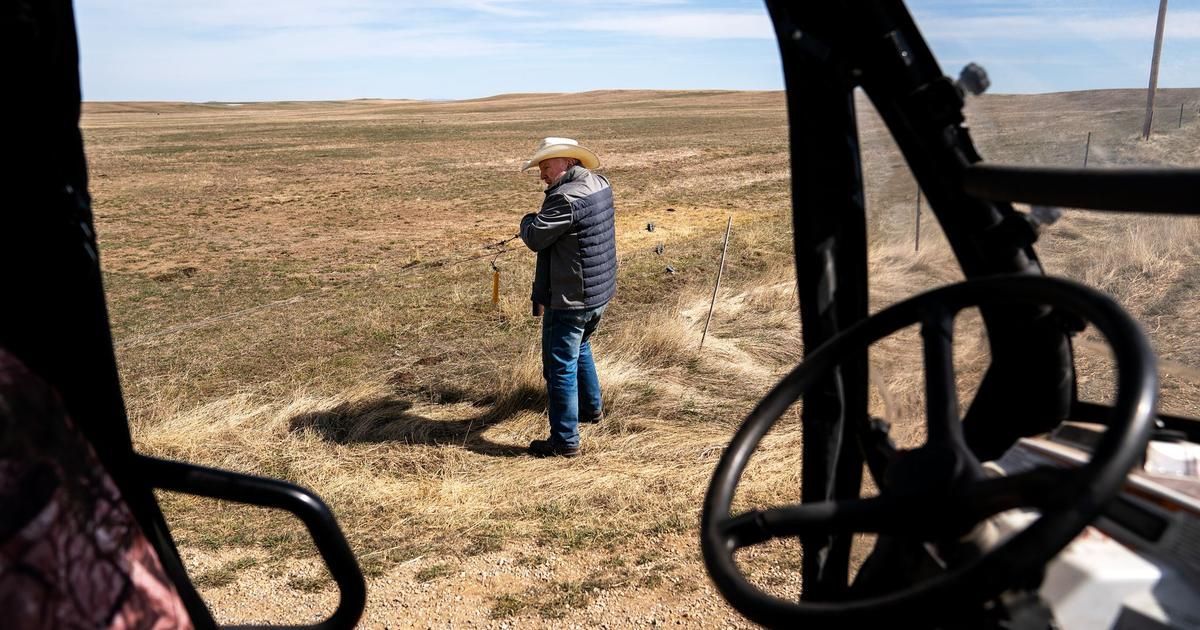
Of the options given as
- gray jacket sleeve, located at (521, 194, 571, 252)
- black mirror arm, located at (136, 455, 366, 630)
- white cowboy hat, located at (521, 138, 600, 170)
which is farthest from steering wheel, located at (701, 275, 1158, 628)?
white cowboy hat, located at (521, 138, 600, 170)

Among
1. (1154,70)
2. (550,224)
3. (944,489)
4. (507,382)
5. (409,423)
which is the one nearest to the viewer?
(944,489)

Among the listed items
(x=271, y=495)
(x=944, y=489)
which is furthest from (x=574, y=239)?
(x=944, y=489)

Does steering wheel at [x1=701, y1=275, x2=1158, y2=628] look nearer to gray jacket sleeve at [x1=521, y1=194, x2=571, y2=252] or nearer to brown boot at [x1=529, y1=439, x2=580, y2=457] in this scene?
gray jacket sleeve at [x1=521, y1=194, x2=571, y2=252]

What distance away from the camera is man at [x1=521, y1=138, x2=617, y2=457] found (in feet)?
18.6

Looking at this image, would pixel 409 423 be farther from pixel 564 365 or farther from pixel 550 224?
pixel 550 224

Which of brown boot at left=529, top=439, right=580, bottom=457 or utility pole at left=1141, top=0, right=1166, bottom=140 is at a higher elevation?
utility pole at left=1141, top=0, right=1166, bottom=140

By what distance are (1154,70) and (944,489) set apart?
1251 millimetres

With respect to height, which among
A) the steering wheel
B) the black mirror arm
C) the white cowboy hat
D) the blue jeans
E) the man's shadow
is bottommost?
the man's shadow

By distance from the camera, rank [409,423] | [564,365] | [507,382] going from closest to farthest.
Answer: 1. [564,365]
2. [409,423]
3. [507,382]

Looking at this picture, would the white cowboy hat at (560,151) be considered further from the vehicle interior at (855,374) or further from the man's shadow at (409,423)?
the vehicle interior at (855,374)

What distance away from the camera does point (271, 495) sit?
1.79 metres

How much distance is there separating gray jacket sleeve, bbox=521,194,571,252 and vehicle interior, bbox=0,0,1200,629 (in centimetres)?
360

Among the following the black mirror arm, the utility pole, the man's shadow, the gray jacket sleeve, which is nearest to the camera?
the black mirror arm

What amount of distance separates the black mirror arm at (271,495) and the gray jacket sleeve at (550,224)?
12.7 feet
